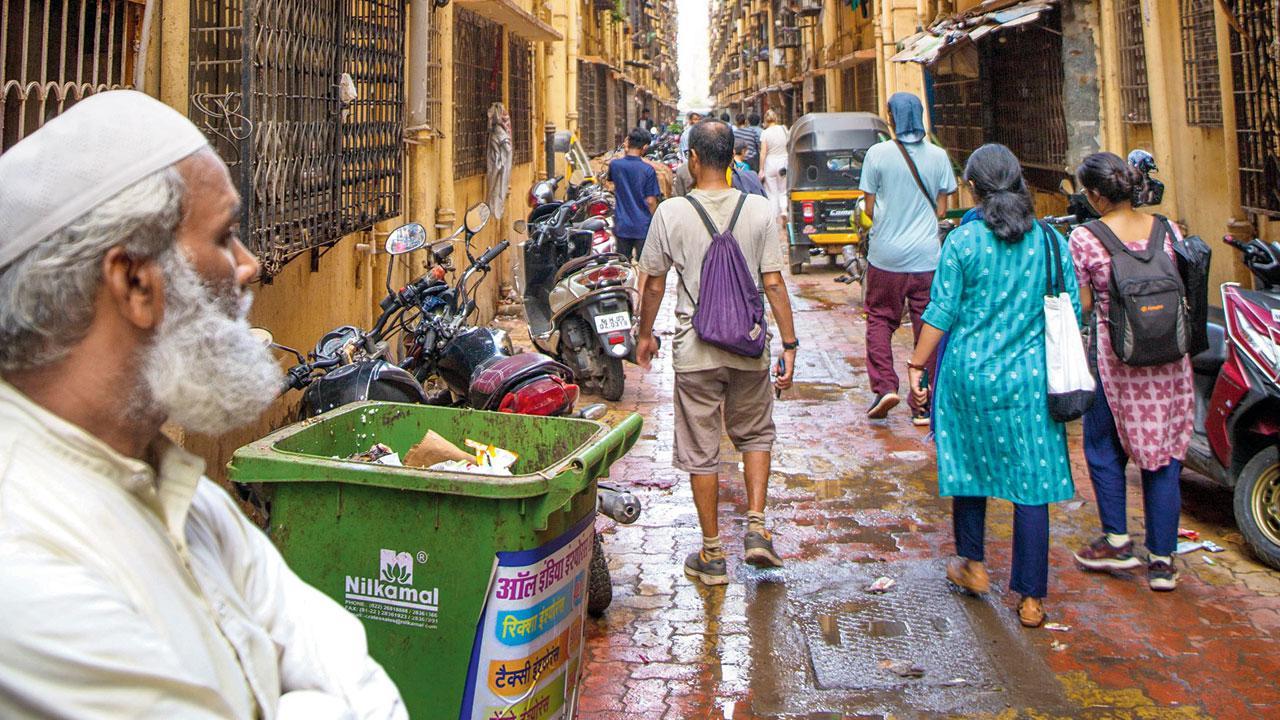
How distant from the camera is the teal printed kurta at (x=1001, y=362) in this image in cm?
451

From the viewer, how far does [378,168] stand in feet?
23.0

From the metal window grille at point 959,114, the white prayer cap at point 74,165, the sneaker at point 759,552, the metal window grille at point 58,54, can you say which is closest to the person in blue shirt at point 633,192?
the metal window grille at point 959,114

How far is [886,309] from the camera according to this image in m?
7.83

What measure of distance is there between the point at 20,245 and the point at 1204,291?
4593mm

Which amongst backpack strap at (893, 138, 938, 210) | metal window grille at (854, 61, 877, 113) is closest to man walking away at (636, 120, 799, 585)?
backpack strap at (893, 138, 938, 210)

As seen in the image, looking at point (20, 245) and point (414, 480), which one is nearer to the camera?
point (20, 245)

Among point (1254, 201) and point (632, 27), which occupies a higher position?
point (632, 27)

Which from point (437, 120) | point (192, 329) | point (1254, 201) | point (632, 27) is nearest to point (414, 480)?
point (192, 329)

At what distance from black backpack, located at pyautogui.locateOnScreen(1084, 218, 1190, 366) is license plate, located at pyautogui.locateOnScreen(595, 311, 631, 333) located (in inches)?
167

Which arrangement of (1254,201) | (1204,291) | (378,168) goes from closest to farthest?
(1204,291)
(378,168)
(1254,201)

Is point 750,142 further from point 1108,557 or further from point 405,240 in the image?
point 1108,557

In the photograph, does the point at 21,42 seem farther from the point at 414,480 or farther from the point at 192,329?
the point at 192,329

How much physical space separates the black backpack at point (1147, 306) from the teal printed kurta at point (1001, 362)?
0.29 m

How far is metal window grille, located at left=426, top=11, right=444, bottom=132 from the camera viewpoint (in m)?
10.0
